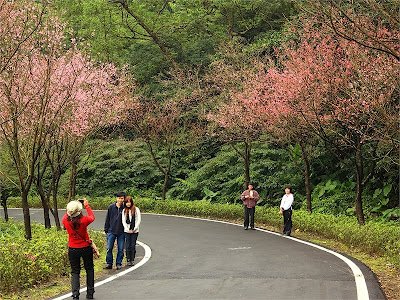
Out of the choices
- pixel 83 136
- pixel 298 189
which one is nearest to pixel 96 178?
pixel 298 189

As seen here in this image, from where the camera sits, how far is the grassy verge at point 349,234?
37.2 ft

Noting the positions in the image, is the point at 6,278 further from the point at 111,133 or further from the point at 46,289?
the point at 111,133

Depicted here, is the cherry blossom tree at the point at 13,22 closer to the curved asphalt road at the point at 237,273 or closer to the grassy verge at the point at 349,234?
the curved asphalt road at the point at 237,273

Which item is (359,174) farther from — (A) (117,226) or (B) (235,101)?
(B) (235,101)

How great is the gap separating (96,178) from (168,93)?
859 cm

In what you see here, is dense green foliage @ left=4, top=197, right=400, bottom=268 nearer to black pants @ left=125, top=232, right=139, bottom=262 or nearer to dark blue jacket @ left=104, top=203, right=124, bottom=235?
black pants @ left=125, top=232, right=139, bottom=262

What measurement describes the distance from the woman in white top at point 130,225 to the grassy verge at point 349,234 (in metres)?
5.43

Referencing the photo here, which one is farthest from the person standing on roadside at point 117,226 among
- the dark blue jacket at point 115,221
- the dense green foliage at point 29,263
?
the dense green foliage at point 29,263

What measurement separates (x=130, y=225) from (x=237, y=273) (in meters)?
2.90

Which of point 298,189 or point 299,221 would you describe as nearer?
point 299,221

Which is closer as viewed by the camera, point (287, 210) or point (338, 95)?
point (338, 95)

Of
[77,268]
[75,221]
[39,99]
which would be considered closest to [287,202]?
[39,99]

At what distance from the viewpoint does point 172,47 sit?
38.7 m

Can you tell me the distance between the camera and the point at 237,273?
11.0 m
